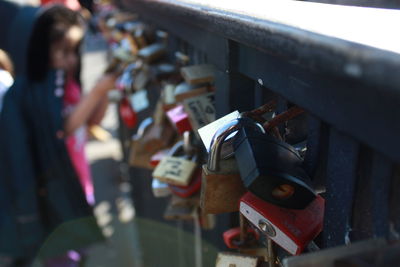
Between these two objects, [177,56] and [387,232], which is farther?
[177,56]

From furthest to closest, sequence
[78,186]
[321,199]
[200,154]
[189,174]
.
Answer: [78,186]
[200,154]
[189,174]
[321,199]

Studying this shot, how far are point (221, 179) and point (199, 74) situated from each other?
1.50 feet

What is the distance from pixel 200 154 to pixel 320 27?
2.26 ft

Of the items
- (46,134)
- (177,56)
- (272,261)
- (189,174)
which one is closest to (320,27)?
(272,261)

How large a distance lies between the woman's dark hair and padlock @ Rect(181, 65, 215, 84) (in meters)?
1.64

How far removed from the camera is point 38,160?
2.44 metres

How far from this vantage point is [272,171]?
57 cm

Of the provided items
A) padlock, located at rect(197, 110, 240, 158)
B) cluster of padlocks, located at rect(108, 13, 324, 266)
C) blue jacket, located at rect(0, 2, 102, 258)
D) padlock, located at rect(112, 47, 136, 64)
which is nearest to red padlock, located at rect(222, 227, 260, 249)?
cluster of padlocks, located at rect(108, 13, 324, 266)

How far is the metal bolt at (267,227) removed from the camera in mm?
646

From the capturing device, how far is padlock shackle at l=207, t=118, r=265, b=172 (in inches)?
26.2

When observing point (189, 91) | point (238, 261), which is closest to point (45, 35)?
point (189, 91)

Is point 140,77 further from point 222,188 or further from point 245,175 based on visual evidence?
point 245,175

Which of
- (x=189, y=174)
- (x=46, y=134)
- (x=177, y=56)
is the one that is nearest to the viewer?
(x=189, y=174)

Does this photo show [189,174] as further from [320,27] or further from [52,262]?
[52,262]
